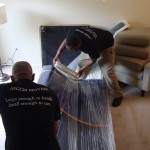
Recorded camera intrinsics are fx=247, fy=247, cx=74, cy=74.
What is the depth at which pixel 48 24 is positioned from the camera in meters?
3.65

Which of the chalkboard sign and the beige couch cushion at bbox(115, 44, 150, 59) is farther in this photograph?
the chalkboard sign

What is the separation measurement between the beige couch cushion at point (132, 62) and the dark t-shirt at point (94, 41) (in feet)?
1.24

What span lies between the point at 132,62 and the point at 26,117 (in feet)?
6.17

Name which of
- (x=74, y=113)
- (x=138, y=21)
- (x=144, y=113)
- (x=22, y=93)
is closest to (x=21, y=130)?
(x=22, y=93)

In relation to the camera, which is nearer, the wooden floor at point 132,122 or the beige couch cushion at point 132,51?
the wooden floor at point 132,122

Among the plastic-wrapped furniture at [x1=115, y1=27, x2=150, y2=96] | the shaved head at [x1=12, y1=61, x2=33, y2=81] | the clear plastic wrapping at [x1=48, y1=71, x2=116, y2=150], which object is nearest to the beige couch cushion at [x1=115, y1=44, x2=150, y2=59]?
the plastic-wrapped furniture at [x1=115, y1=27, x2=150, y2=96]

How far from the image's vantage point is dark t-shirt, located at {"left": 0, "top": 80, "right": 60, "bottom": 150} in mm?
1404

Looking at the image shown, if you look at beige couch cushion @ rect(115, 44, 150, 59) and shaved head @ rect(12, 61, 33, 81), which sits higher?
shaved head @ rect(12, 61, 33, 81)

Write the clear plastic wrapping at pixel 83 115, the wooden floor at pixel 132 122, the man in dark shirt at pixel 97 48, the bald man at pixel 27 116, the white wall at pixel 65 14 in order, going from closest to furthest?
the bald man at pixel 27 116 < the clear plastic wrapping at pixel 83 115 < the wooden floor at pixel 132 122 < the man in dark shirt at pixel 97 48 < the white wall at pixel 65 14

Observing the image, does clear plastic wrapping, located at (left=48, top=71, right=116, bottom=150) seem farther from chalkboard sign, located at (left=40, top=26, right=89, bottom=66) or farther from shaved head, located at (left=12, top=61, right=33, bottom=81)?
chalkboard sign, located at (left=40, top=26, right=89, bottom=66)

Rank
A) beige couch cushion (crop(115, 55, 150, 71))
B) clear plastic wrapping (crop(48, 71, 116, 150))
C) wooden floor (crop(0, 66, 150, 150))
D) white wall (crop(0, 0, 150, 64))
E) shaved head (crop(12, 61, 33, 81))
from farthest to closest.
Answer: white wall (crop(0, 0, 150, 64)) → beige couch cushion (crop(115, 55, 150, 71)) → wooden floor (crop(0, 66, 150, 150)) → clear plastic wrapping (crop(48, 71, 116, 150)) → shaved head (crop(12, 61, 33, 81))

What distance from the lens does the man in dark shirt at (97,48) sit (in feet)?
8.11

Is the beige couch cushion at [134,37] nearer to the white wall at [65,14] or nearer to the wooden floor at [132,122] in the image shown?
the white wall at [65,14]

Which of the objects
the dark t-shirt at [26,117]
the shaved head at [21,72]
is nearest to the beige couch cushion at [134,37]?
the shaved head at [21,72]
